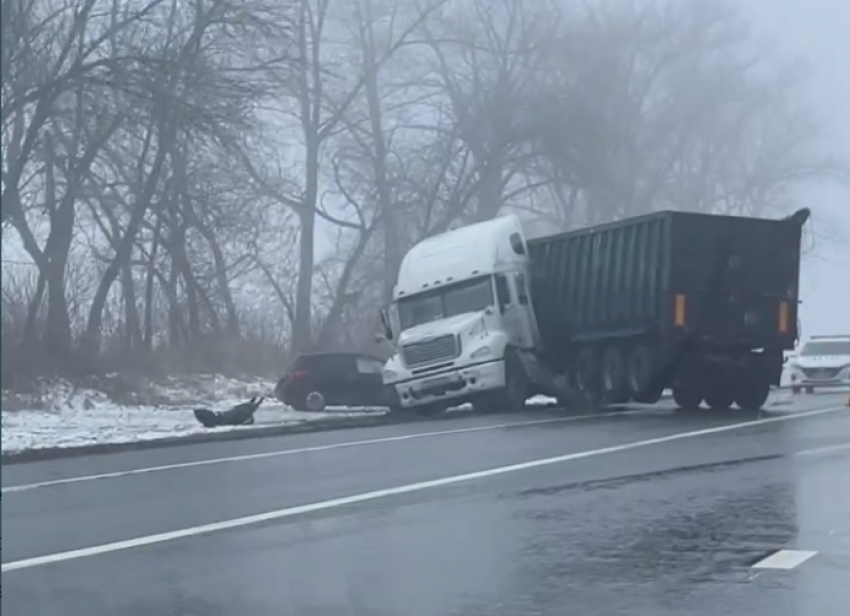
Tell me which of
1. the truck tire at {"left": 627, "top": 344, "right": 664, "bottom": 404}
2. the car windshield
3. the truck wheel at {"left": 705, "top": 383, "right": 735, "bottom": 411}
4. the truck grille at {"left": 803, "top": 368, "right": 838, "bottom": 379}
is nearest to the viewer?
the truck tire at {"left": 627, "top": 344, "right": 664, "bottom": 404}

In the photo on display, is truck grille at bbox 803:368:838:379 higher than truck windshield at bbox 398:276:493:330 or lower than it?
lower

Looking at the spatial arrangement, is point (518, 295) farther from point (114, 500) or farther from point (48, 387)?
point (48, 387)

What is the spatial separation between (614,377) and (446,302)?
3.68m

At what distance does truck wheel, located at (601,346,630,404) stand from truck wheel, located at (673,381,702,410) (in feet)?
3.14

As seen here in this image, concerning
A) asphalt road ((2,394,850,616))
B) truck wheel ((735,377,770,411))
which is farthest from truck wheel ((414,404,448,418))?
asphalt road ((2,394,850,616))

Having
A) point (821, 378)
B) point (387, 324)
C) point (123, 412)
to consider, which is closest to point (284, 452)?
point (123, 412)

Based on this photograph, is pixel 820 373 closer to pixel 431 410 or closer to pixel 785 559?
pixel 431 410

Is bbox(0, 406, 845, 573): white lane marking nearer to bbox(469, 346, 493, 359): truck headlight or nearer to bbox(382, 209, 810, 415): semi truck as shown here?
bbox(382, 209, 810, 415): semi truck

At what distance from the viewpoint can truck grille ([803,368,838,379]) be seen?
3916 cm

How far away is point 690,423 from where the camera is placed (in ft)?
76.9

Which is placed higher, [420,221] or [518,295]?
[420,221]

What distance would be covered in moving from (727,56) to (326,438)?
115 feet

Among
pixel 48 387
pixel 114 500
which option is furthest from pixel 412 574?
pixel 114 500

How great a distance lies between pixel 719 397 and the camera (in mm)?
27703
